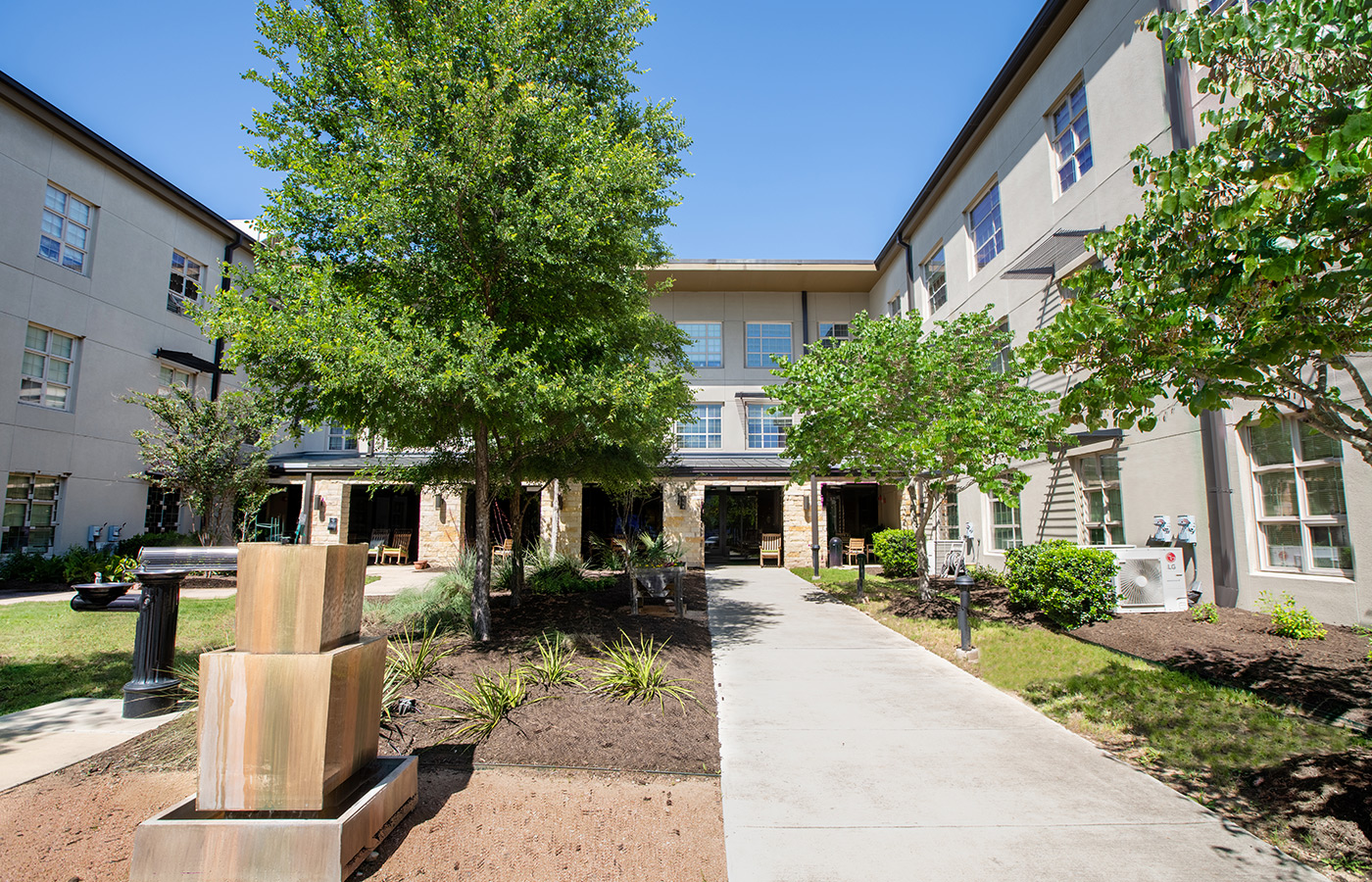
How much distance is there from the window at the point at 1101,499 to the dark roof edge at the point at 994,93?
826 cm

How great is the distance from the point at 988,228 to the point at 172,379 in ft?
72.9

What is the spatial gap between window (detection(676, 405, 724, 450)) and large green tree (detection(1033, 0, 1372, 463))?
19.1 m

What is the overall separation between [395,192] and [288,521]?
2018cm

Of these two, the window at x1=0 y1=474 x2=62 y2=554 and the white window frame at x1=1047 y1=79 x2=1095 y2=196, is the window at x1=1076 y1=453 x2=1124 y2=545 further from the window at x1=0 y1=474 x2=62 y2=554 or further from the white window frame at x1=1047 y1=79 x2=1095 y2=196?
the window at x1=0 y1=474 x2=62 y2=554

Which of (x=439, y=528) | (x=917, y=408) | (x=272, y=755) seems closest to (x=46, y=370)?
(x=439, y=528)

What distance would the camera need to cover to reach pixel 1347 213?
3.10m

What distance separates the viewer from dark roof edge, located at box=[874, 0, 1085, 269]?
12.9 meters

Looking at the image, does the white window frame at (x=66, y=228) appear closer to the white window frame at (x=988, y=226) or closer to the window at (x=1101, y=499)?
the white window frame at (x=988, y=226)

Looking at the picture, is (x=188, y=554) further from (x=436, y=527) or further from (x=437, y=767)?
(x=436, y=527)

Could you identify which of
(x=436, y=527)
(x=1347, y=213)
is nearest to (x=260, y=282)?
(x=1347, y=213)

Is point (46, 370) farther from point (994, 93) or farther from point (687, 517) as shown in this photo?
point (994, 93)

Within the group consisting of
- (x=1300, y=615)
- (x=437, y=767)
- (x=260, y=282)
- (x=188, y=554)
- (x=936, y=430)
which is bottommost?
A: (x=437, y=767)

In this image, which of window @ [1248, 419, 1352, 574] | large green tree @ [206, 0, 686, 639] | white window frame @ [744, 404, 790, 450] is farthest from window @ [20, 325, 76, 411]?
window @ [1248, 419, 1352, 574]

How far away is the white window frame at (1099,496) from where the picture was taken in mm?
11844
